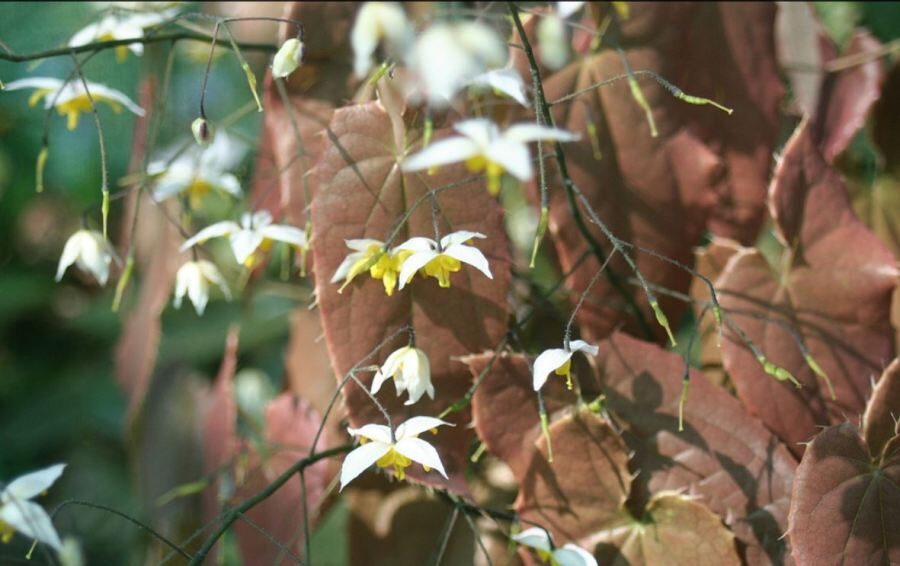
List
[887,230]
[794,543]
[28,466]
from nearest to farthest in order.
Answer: [794,543] → [887,230] → [28,466]

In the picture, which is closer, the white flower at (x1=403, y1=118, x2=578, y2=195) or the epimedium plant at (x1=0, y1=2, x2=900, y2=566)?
the white flower at (x1=403, y1=118, x2=578, y2=195)

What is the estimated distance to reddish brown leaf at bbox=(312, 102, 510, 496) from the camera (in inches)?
23.5

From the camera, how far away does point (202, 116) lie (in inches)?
23.0

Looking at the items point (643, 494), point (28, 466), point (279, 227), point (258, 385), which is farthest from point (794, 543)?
point (28, 466)

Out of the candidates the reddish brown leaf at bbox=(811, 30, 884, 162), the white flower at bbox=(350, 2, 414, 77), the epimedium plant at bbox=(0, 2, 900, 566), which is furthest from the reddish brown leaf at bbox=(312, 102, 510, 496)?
the reddish brown leaf at bbox=(811, 30, 884, 162)

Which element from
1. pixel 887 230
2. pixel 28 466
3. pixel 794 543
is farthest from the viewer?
pixel 28 466

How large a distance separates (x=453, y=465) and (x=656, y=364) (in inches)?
5.4

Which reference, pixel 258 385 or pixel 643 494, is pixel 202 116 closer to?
pixel 643 494

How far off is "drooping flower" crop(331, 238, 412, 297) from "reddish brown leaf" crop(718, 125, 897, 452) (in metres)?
0.21

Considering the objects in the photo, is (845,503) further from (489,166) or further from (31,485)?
(31,485)

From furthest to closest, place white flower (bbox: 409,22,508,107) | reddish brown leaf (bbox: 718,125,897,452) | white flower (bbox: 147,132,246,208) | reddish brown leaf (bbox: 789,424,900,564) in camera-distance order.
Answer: white flower (bbox: 147,132,246,208), reddish brown leaf (bbox: 718,125,897,452), reddish brown leaf (bbox: 789,424,900,564), white flower (bbox: 409,22,508,107)

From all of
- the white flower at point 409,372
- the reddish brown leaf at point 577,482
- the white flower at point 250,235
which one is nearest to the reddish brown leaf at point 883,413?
the reddish brown leaf at point 577,482

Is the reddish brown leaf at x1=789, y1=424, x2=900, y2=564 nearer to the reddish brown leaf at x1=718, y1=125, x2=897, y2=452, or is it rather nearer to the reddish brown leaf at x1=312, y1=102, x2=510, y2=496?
the reddish brown leaf at x1=718, y1=125, x2=897, y2=452

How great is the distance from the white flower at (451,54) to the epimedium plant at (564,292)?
2 cm
